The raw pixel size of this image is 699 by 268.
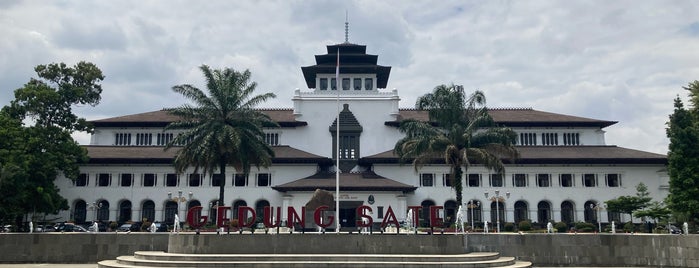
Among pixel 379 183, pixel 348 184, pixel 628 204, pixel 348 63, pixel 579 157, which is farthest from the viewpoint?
pixel 348 63

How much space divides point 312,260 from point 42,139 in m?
36.3

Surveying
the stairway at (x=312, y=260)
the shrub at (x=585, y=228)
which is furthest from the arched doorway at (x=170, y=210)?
the shrub at (x=585, y=228)

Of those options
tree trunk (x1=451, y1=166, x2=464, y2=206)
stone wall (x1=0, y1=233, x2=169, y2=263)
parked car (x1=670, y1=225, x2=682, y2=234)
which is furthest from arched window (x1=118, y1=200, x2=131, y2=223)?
parked car (x1=670, y1=225, x2=682, y2=234)

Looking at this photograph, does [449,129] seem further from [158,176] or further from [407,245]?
[158,176]

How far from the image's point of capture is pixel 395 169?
64.3 meters

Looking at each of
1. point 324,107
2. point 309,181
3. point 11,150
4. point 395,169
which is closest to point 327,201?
point 309,181

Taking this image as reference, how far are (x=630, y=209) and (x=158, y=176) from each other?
48399 millimetres

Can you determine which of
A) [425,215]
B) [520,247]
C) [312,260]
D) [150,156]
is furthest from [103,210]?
[520,247]

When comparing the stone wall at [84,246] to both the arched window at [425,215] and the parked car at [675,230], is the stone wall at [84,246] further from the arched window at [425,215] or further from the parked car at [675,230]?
the parked car at [675,230]

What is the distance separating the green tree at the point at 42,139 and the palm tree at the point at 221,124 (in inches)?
532

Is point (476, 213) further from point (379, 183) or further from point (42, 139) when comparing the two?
point (42, 139)

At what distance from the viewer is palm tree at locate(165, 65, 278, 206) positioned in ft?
157

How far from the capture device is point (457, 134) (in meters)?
47.7

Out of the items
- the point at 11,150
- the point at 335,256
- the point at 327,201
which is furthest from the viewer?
the point at 11,150
